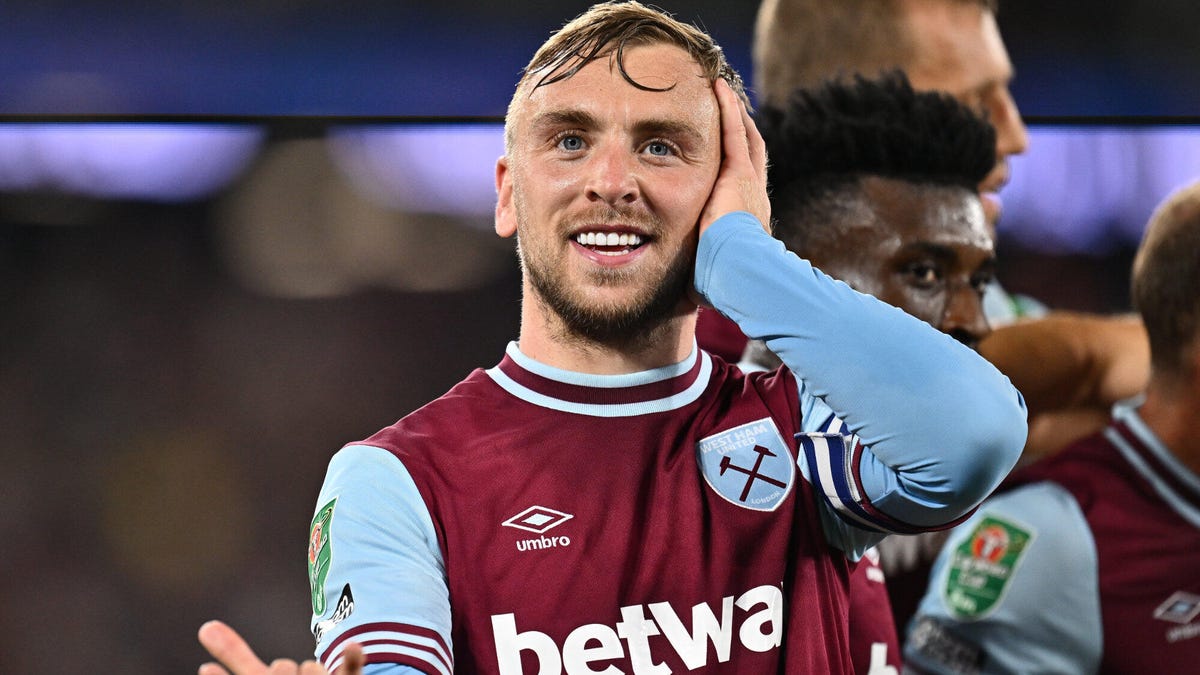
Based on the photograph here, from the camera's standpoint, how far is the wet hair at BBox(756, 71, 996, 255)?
1848 millimetres

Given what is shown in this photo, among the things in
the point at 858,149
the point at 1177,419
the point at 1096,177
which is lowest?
the point at 1177,419

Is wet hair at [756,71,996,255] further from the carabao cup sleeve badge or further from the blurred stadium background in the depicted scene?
the blurred stadium background

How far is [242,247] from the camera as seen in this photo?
3.16 m

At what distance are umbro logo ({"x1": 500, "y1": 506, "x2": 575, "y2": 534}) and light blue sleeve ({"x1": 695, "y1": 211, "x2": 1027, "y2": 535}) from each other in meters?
0.24

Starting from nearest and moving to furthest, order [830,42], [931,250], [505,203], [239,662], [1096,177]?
1. [239,662]
2. [505,203]
3. [931,250]
4. [830,42]
5. [1096,177]

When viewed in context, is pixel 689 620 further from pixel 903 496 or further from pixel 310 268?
pixel 310 268

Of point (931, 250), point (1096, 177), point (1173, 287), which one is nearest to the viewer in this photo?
point (931, 250)

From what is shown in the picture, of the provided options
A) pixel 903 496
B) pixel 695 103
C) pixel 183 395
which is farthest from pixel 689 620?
pixel 183 395

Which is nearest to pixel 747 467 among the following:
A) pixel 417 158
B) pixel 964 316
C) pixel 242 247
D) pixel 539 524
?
pixel 539 524

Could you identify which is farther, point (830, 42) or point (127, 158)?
point (127, 158)

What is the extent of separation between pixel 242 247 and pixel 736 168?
213 centimetres

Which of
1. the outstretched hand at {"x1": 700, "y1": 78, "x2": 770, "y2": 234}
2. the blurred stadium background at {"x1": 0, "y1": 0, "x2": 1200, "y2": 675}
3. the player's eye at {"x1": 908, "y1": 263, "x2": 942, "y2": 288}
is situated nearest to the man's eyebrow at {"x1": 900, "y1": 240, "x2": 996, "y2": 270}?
the player's eye at {"x1": 908, "y1": 263, "x2": 942, "y2": 288}

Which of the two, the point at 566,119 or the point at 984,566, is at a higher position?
the point at 566,119

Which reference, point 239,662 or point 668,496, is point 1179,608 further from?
point 239,662
